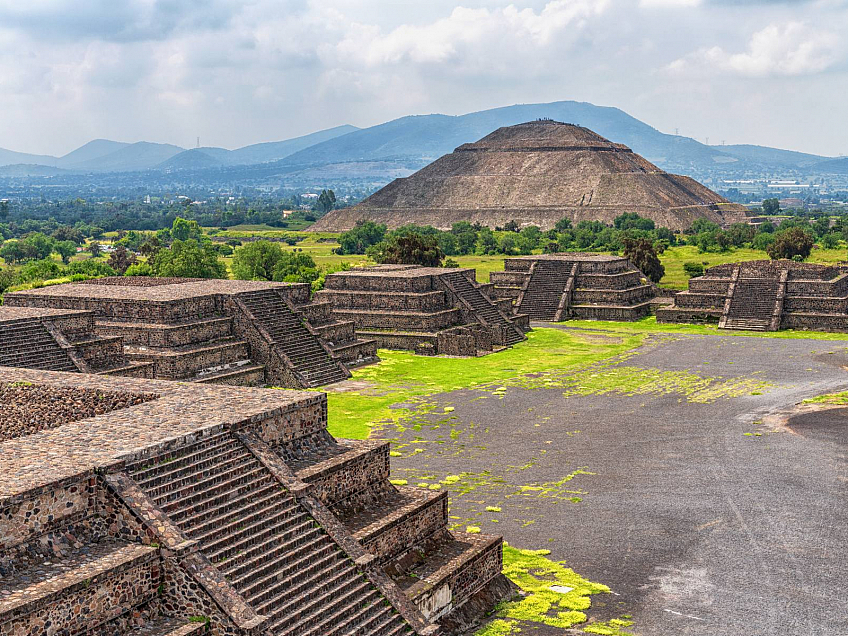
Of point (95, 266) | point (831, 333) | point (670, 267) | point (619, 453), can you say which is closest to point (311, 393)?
point (619, 453)

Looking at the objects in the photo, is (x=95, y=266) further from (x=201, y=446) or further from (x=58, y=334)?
(x=201, y=446)

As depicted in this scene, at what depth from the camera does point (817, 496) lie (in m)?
22.8

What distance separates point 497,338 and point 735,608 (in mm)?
31133

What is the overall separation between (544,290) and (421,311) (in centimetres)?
1615

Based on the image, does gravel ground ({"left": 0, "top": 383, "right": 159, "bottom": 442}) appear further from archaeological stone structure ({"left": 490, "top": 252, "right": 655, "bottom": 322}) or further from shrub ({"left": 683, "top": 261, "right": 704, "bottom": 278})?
shrub ({"left": 683, "top": 261, "right": 704, "bottom": 278})

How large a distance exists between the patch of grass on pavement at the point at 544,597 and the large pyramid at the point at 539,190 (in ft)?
397

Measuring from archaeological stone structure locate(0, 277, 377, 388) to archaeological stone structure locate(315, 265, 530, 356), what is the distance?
12.5 feet

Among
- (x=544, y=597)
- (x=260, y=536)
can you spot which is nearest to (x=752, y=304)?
(x=544, y=597)

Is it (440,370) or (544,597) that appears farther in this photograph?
(440,370)

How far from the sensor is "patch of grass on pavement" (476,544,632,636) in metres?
16.4

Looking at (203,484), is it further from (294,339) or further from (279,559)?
(294,339)

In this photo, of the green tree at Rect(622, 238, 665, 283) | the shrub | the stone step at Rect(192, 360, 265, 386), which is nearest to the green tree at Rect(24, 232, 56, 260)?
the green tree at Rect(622, 238, 665, 283)

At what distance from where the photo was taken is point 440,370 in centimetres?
4062

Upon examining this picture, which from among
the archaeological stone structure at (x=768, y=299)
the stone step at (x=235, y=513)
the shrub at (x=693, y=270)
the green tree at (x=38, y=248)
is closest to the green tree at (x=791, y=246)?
the shrub at (x=693, y=270)
